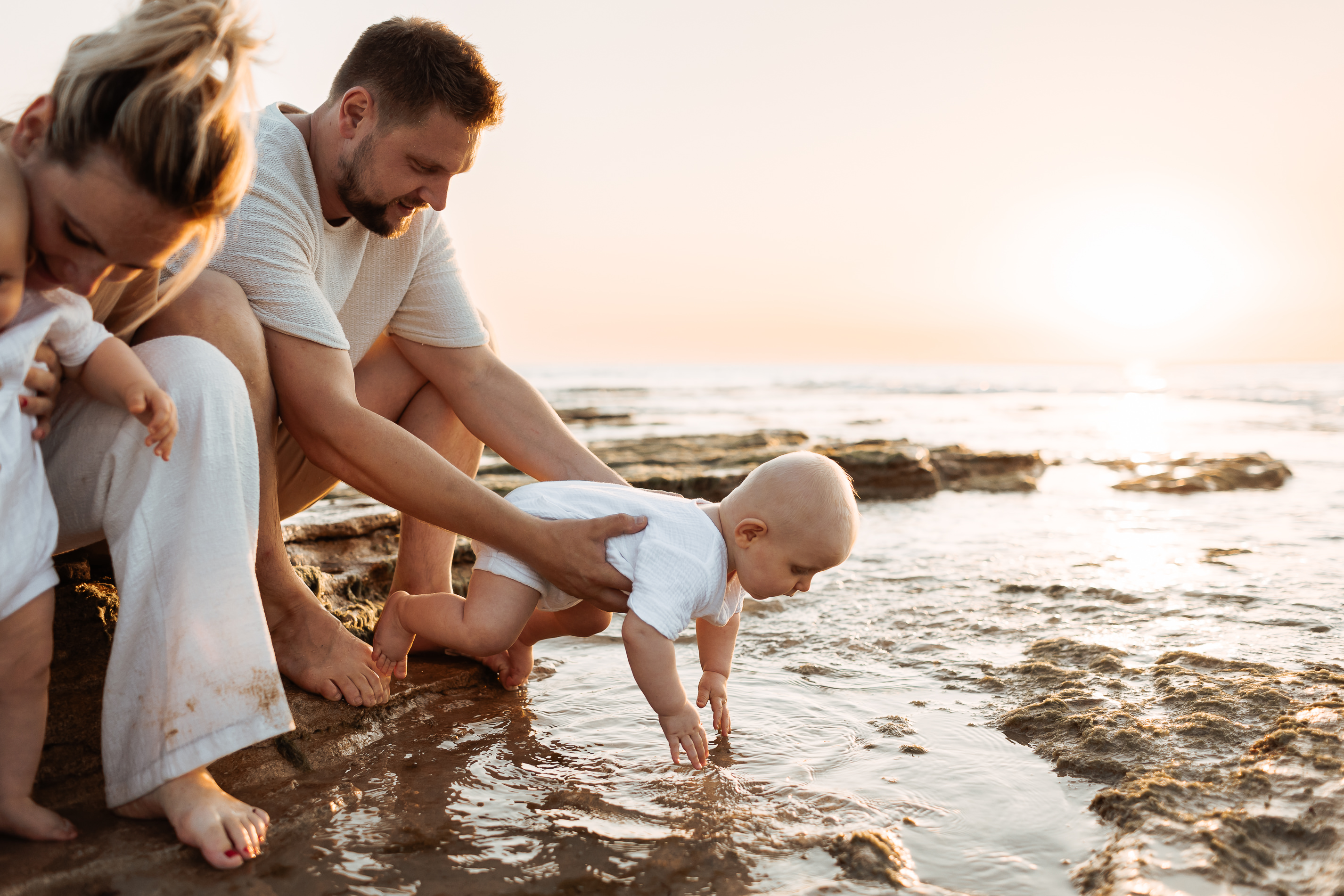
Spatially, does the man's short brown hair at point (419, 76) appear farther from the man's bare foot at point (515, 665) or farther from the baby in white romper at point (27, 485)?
the man's bare foot at point (515, 665)

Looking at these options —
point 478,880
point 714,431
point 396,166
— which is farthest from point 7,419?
point 714,431

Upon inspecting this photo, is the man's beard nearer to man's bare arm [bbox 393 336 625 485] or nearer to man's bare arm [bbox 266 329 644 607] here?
man's bare arm [bbox 393 336 625 485]

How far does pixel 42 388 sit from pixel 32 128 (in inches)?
17.9

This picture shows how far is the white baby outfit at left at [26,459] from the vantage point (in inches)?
63.6

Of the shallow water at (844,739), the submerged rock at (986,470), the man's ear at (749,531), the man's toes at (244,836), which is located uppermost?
the man's ear at (749,531)

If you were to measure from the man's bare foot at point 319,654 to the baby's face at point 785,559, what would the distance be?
3.30 feet

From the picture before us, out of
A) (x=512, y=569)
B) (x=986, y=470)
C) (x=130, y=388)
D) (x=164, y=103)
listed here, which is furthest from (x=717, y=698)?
(x=986, y=470)

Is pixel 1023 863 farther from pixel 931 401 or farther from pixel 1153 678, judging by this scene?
pixel 931 401

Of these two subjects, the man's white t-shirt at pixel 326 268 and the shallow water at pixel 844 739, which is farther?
the man's white t-shirt at pixel 326 268

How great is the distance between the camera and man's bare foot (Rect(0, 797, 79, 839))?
168 cm

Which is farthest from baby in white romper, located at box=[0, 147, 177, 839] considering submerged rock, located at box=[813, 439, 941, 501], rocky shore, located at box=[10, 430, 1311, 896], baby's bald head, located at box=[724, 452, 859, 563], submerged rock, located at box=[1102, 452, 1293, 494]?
submerged rock, located at box=[1102, 452, 1293, 494]

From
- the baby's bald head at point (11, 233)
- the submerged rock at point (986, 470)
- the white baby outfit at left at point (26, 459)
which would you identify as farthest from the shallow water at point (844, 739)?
the submerged rock at point (986, 470)

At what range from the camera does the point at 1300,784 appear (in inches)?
77.1

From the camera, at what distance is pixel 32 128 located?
163 cm
